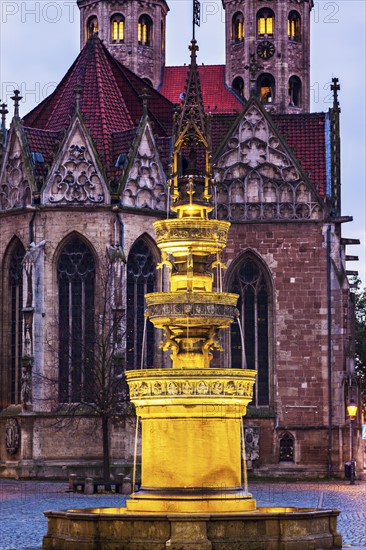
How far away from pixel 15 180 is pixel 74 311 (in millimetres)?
6022

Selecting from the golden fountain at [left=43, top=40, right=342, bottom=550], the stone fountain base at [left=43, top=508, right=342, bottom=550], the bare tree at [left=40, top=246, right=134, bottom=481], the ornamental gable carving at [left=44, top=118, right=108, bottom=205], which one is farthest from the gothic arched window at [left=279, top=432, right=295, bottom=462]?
the stone fountain base at [left=43, top=508, right=342, bottom=550]

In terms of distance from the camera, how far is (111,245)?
5609cm

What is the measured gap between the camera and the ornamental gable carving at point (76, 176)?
186 ft

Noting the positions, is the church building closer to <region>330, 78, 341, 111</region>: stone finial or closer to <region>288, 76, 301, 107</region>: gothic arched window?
<region>330, 78, 341, 111</region>: stone finial

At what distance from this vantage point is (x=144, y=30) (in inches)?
3374

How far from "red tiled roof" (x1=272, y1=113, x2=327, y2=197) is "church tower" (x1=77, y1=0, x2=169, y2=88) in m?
23.7

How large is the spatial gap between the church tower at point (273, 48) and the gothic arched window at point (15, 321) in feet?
91.8

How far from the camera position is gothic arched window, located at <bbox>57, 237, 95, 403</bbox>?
55719mm

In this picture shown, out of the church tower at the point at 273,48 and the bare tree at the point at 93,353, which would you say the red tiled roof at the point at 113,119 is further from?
the church tower at the point at 273,48

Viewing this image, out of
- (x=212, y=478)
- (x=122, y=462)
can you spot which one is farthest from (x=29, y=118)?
(x=212, y=478)

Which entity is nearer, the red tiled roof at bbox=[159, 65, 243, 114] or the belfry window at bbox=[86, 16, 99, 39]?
the red tiled roof at bbox=[159, 65, 243, 114]

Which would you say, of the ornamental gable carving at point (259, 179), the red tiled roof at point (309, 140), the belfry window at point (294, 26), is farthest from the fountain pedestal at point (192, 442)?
the belfry window at point (294, 26)

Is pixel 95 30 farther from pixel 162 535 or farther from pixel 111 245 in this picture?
pixel 162 535

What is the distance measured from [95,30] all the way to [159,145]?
27108mm
